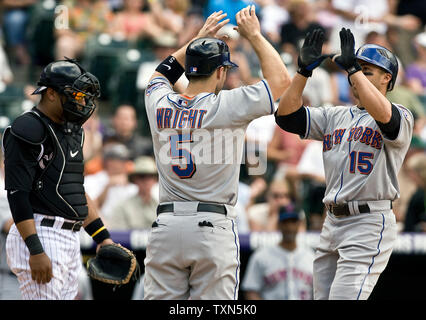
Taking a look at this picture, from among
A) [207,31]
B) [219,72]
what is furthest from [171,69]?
[219,72]

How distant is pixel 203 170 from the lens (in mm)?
4414

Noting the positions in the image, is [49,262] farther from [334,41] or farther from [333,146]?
[334,41]

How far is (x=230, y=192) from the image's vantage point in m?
4.46

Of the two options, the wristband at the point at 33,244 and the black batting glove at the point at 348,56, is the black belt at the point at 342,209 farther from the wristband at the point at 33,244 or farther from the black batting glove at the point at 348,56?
the wristband at the point at 33,244

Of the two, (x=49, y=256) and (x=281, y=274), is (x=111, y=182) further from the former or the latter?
(x=49, y=256)

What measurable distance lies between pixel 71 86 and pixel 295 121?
143cm

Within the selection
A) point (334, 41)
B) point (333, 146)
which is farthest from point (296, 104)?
point (334, 41)

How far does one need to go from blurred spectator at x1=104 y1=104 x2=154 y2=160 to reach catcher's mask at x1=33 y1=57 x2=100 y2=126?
4046mm

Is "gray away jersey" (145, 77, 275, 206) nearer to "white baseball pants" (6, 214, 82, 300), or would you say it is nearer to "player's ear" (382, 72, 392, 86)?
"white baseball pants" (6, 214, 82, 300)

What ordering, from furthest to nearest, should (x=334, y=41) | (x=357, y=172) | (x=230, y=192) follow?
(x=334, y=41)
(x=357, y=172)
(x=230, y=192)

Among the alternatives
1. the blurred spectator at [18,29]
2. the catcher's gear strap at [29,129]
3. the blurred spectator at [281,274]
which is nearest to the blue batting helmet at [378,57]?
the catcher's gear strap at [29,129]

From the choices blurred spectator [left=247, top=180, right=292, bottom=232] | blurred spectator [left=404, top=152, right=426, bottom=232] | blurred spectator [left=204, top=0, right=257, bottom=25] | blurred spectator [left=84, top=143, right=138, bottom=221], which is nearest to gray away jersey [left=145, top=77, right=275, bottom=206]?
blurred spectator [left=247, top=180, right=292, bottom=232]

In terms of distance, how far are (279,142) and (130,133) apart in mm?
1705

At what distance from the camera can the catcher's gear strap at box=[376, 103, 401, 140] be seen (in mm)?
4598
